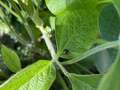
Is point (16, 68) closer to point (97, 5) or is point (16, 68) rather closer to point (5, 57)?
point (5, 57)

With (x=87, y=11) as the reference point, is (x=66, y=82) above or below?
below

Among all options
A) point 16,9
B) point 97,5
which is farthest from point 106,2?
point 16,9

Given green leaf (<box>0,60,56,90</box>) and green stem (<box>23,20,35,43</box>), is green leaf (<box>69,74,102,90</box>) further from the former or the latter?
green stem (<box>23,20,35,43</box>)

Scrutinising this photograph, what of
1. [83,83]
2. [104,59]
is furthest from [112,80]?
[104,59]

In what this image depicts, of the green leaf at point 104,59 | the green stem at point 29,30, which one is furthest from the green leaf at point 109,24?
the green stem at point 29,30

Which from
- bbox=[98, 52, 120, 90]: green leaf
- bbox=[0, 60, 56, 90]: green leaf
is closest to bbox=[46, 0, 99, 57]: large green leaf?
bbox=[0, 60, 56, 90]: green leaf
